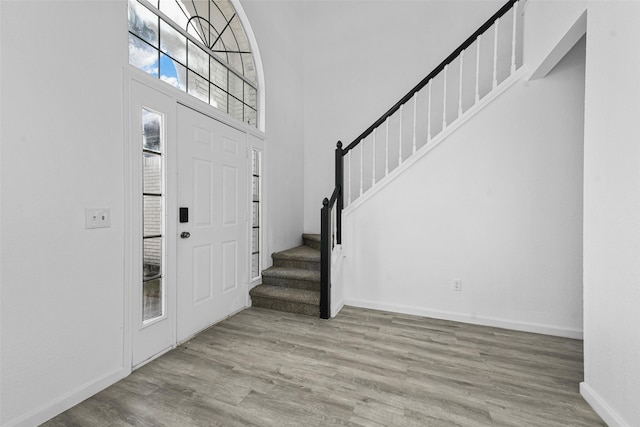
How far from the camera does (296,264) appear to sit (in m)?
3.56

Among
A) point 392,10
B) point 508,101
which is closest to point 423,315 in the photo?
point 508,101

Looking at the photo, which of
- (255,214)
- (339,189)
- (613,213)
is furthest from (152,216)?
(613,213)

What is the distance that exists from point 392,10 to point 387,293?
3.95m

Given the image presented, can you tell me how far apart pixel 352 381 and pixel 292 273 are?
1.58 meters

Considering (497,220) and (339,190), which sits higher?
(339,190)

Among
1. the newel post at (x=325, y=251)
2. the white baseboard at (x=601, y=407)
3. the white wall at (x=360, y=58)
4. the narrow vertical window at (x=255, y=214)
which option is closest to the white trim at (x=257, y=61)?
the narrow vertical window at (x=255, y=214)

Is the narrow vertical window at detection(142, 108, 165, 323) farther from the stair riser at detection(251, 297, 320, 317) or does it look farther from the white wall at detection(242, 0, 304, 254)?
the white wall at detection(242, 0, 304, 254)

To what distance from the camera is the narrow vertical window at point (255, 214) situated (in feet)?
11.0

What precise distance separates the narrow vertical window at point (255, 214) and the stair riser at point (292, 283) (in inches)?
5.9

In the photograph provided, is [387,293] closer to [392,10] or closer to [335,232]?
[335,232]

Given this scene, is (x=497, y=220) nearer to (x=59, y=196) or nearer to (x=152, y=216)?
(x=152, y=216)

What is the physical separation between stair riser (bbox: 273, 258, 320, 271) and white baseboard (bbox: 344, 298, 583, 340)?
1.82 ft

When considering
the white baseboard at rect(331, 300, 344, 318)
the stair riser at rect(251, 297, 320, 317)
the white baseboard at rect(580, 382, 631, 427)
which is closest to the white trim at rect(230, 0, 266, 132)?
the stair riser at rect(251, 297, 320, 317)

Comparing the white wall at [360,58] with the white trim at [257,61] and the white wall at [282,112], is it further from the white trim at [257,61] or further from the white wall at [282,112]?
the white trim at [257,61]
